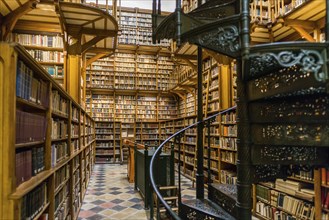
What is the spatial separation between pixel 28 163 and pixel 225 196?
167 centimetres

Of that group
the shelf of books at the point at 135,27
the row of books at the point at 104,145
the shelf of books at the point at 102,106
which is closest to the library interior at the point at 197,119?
the row of books at the point at 104,145

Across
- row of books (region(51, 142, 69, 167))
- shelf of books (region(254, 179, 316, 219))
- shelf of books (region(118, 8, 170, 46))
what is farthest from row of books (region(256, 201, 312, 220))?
shelf of books (region(118, 8, 170, 46))

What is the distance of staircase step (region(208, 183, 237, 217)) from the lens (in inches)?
85.7

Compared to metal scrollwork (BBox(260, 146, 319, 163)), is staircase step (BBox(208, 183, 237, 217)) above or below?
below

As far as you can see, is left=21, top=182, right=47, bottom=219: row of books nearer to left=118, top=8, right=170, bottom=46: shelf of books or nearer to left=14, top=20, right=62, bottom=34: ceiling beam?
left=14, top=20, right=62, bottom=34: ceiling beam

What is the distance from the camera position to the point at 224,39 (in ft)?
5.73

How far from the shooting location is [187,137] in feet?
25.4

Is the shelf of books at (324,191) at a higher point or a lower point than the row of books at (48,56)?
lower

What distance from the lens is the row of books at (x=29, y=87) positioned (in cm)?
141

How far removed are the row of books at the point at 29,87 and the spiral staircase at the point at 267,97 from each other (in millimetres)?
1045

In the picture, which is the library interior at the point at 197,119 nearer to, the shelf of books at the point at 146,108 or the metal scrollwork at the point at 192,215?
the metal scrollwork at the point at 192,215

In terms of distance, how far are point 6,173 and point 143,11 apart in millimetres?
10919

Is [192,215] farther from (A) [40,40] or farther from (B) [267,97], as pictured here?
(A) [40,40]

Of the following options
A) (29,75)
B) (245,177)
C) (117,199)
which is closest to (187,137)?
(117,199)
